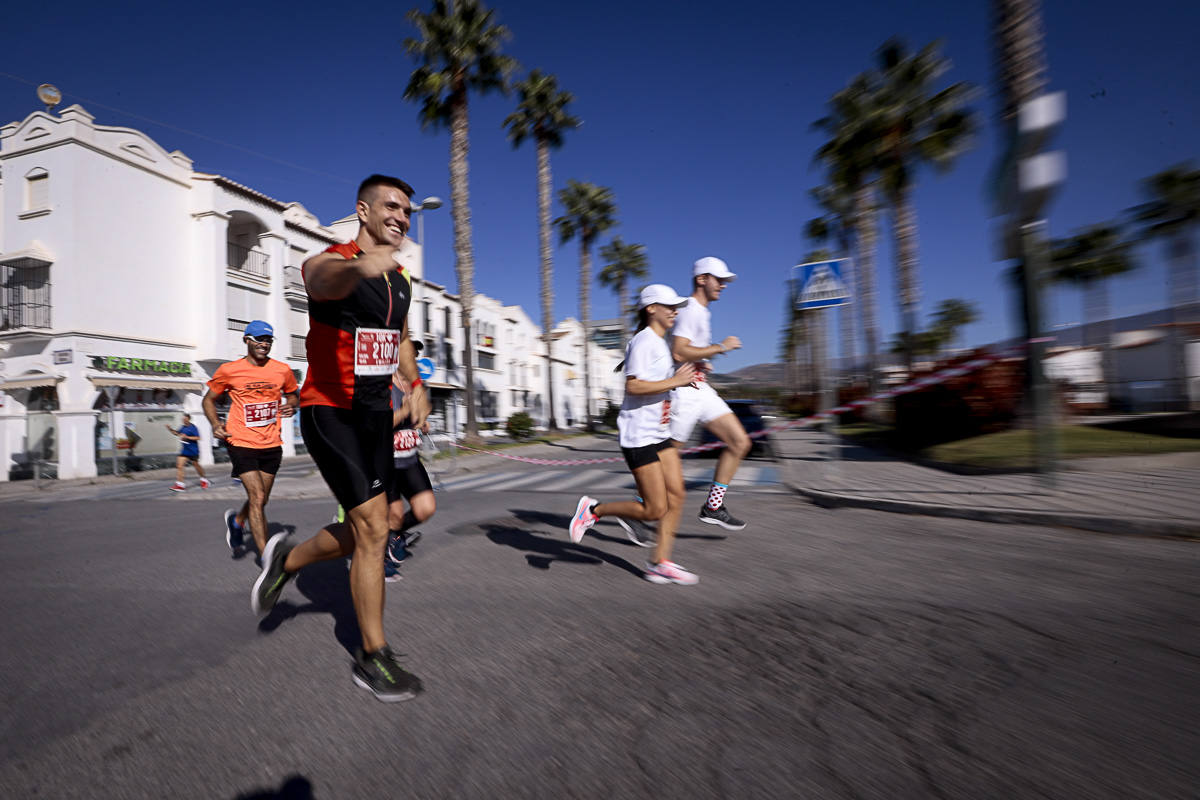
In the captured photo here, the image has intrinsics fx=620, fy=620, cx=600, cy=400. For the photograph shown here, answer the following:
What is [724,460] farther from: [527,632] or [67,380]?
[67,380]

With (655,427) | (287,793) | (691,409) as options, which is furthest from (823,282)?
(287,793)

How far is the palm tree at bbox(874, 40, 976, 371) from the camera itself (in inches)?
819

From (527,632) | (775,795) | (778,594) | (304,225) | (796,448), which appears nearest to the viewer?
(775,795)

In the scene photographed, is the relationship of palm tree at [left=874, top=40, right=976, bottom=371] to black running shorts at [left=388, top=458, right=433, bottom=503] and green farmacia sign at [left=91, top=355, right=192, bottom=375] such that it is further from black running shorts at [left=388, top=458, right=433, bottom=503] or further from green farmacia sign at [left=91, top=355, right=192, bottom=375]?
green farmacia sign at [left=91, top=355, right=192, bottom=375]

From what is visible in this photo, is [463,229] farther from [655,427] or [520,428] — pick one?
[655,427]

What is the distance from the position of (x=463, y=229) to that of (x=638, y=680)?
797 inches

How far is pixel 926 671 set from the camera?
245 centimetres

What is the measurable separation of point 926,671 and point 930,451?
1019 centimetres

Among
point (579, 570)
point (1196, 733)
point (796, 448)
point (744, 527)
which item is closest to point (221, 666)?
point (579, 570)

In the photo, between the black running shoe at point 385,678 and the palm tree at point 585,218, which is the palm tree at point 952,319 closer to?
the palm tree at point 585,218

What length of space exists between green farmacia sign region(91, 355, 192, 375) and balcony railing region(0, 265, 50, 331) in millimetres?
1985

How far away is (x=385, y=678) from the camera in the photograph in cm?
238

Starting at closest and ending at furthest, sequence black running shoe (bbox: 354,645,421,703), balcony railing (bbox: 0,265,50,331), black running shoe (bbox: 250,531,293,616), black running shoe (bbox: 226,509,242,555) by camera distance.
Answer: black running shoe (bbox: 354,645,421,703), black running shoe (bbox: 250,531,293,616), black running shoe (bbox: 226,509,242,555), balcony railing (bbox: 0,265,50,331)

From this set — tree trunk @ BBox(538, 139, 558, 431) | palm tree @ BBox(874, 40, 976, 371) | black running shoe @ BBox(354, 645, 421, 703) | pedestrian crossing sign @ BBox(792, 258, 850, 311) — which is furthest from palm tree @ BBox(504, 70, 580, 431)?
black running shoe @ BBox(354, 645, 421, 703)
